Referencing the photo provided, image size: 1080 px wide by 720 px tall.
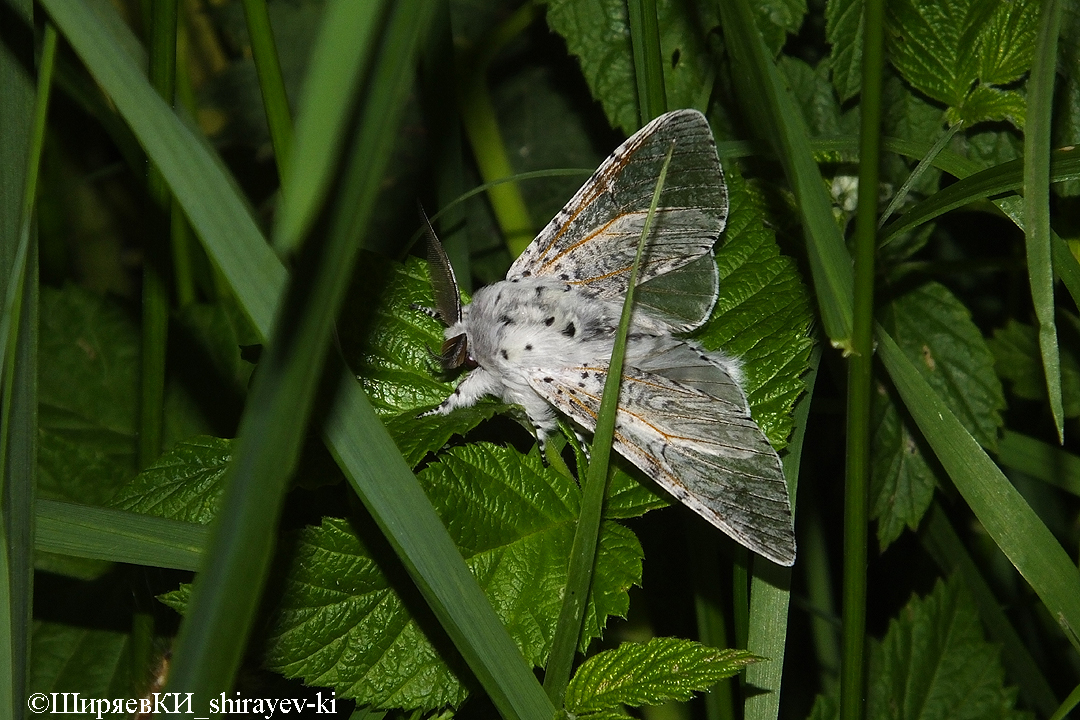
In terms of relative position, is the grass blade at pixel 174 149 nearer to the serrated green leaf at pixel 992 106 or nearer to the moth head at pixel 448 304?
the moth head at pixel 448 304

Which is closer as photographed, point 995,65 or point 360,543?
point 360,543

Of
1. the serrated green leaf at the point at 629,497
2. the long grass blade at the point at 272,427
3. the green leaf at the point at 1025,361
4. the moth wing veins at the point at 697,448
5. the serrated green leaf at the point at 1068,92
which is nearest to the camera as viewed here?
the long grass blade at the point at 272,427

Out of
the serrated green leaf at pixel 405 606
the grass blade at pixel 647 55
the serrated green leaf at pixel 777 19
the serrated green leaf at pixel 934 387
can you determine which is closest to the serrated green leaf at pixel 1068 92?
the serrated green leaf at pixel 934 387

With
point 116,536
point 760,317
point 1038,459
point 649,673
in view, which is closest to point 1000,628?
point 1038,459

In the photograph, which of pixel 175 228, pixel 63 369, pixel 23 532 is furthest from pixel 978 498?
pixel 63 369

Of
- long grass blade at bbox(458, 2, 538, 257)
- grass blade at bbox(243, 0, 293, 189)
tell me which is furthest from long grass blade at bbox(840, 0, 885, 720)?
long grass blade at bbox(458, 2, 538, 257)

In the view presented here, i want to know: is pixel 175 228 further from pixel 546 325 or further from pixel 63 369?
pixel 546 325
